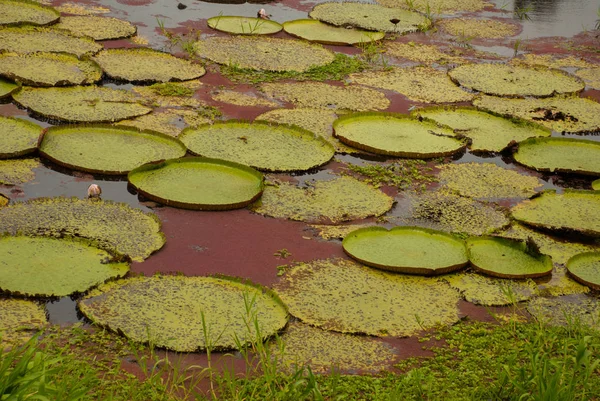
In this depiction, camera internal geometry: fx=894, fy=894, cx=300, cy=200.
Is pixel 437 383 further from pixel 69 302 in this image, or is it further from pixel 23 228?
pixel 23 228

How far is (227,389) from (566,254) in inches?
78.0

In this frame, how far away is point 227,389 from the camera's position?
3088 mm

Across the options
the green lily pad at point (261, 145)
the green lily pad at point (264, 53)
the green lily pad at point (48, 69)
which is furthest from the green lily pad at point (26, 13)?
the green lily pad at point (261, 145)

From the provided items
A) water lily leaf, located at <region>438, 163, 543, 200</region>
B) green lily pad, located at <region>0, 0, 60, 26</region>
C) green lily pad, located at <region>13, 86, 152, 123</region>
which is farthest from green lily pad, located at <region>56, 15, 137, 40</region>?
water lily leaf, located at <region>438, 163, 543, 200</region>

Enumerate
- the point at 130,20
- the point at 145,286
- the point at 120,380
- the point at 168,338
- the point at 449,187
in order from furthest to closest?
the point at 130,20 < the point at 449,187 < the point at 145,286 < the point at 168,338 < the point at 120,380

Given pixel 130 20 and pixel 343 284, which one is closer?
pixel 343 284

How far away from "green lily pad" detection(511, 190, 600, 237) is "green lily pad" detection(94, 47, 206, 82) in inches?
98.2

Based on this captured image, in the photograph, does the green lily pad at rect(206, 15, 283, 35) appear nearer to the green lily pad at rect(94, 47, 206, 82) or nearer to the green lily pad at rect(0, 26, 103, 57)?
the green lily pad at rect(94, 47, 206, 82)

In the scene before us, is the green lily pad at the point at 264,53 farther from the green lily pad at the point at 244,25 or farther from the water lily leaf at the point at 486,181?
the water lily leaf at the point at 486,181

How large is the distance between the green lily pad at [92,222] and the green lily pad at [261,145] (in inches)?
31.8

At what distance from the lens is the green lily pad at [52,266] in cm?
353

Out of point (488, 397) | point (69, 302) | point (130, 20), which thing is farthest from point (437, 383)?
point (130, 20)

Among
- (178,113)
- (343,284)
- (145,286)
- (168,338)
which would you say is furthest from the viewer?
(178,113)

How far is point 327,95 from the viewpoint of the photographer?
598 cm
